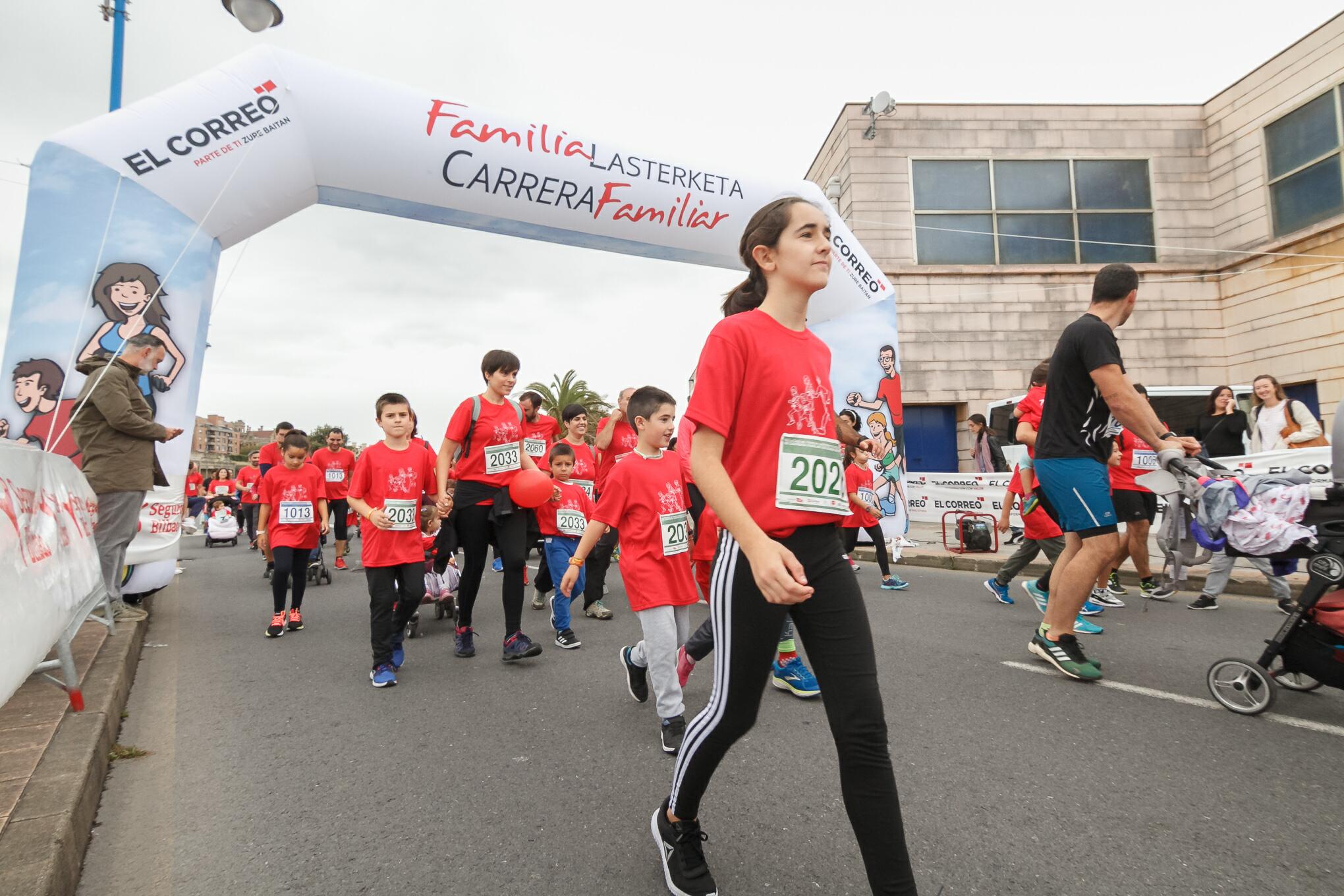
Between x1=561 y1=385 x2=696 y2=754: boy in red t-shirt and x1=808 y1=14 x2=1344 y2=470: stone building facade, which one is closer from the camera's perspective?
x1=561 y1=385 x2=696 y2=754: boy in red t-shirt

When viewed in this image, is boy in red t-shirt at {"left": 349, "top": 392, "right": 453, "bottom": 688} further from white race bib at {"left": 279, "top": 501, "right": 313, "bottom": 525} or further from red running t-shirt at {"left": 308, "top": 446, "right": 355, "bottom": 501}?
red running t-shirt at {"left": 308, "top": 446, "right": 355, "bottom": 501}

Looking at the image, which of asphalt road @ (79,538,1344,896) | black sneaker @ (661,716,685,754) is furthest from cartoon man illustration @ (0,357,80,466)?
black sneaker @ (661,716,685,754)

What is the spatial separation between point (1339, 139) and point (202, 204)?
18.4 meters

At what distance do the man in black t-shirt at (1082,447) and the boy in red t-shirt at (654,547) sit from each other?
207 cm

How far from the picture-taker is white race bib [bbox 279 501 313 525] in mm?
6430

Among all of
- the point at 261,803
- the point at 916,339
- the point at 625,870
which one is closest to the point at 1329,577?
the point at 625,870

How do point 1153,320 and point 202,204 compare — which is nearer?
point 202,204

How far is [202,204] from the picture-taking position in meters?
6.35

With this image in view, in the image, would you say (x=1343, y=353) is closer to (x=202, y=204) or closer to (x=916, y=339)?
(x=916, y=339)

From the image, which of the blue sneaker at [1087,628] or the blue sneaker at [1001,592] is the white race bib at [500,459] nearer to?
the blue sneaker at [1087,628]

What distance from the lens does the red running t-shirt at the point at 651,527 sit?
11.7 feet

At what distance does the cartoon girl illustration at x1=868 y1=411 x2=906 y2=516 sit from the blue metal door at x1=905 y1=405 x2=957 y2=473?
21.5 ft

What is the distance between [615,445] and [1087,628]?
4396mm

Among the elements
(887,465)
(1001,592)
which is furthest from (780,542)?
(887,465)
